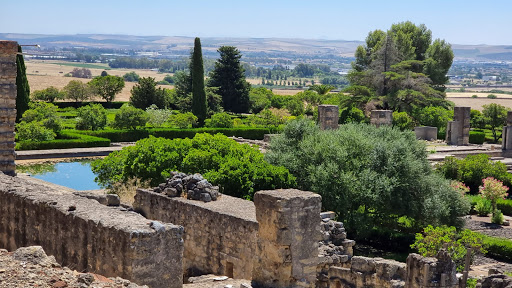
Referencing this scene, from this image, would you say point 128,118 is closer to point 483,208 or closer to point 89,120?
point 89,120

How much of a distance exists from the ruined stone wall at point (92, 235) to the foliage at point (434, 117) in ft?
126

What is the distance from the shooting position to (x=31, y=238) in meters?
12.1

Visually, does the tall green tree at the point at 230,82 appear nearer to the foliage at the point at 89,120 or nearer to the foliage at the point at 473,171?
the foliage at the point at 89,120

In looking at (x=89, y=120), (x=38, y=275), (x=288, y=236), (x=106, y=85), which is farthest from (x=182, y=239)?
(x=106, y=85)

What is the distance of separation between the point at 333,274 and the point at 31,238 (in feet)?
18.1

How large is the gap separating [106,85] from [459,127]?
35107 millimetres

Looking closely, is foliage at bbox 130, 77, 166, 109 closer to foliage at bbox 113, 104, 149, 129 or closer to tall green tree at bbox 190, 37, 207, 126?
tall green tree at bbox 190, 37, 207, 126

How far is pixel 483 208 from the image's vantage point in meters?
A: 28.0

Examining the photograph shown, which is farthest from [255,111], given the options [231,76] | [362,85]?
[362,85]

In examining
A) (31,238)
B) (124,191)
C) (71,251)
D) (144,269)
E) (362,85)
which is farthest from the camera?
(362,85)

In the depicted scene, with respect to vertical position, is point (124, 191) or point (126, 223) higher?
point (126, 223)

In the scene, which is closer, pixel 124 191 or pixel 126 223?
pixel 126 223

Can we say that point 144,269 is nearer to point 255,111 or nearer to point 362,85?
point 362,85

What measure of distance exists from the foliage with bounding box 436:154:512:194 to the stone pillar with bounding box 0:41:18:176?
19070 mm
